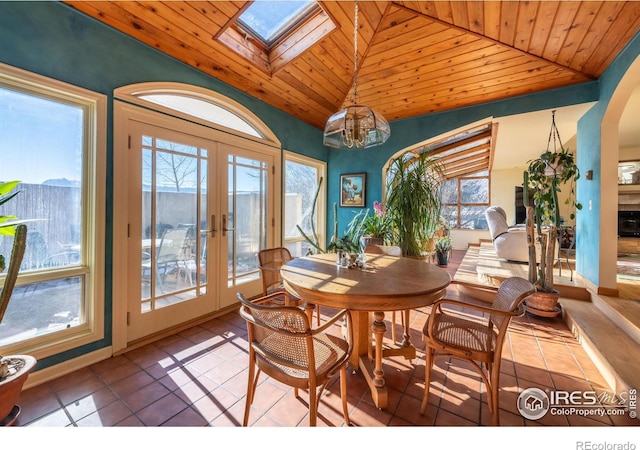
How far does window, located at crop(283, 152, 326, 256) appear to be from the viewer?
13.0 feet

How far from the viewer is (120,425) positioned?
1384 mm

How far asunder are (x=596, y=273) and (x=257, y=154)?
13.7ft

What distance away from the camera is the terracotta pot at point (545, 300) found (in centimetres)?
270

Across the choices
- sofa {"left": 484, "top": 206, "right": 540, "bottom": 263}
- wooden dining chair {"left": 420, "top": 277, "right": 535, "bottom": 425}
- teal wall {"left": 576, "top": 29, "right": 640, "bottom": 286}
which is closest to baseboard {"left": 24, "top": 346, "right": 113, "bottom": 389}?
wooden dining chair {"left": 420, "top": 277, "right": 535, "bottom": 425}

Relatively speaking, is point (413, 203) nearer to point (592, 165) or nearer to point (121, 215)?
point (592, 165)

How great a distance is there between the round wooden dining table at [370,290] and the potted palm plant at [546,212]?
71.8 inches

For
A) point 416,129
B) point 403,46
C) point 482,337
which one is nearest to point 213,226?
point 482,337

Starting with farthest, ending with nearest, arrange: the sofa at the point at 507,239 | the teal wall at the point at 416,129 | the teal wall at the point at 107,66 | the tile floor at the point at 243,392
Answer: the sofa at the point at 507,239, the teal wall at the point at 416,129, the teal wall at the point at 107,66, the tile floor at the point at 243,392

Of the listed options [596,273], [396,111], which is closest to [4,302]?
[396,111]

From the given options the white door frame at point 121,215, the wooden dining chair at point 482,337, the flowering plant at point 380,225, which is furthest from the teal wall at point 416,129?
the white door frame at point 121,215

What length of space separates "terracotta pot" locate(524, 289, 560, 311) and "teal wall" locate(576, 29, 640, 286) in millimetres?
571

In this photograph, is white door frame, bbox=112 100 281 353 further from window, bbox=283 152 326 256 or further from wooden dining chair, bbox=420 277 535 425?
wooden dining chair, bbox=420 277 535 425

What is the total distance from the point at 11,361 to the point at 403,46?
4.08 meters

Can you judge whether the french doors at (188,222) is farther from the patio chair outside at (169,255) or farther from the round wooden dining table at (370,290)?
the round wooden dining table at (370,290)
